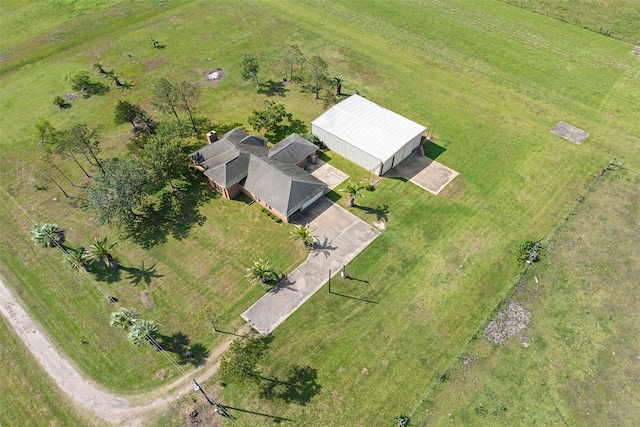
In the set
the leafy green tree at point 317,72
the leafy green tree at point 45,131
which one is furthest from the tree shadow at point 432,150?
the leafy green tree at point 45,131

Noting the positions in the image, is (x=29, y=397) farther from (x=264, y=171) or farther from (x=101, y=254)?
(x=264, y=171)

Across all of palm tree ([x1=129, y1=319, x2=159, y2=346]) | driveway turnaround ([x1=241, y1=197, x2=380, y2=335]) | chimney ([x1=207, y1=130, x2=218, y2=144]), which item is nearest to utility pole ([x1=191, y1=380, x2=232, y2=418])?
palm tree ([x1=129, y1=319, x2=159, y2=346])

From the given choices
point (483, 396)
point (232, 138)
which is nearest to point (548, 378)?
point (483, 396)

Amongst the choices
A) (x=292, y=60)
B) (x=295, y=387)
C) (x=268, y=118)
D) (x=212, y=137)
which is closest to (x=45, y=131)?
(x=212, y=137)

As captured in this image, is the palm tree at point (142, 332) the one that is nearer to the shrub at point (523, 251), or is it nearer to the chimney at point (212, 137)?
the chimney at point (212, 137)

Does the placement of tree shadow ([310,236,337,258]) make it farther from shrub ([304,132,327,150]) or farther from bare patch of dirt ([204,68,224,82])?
bare patch of dirt ([204,68,224,82])

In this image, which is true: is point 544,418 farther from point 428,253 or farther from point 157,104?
point 157,104
